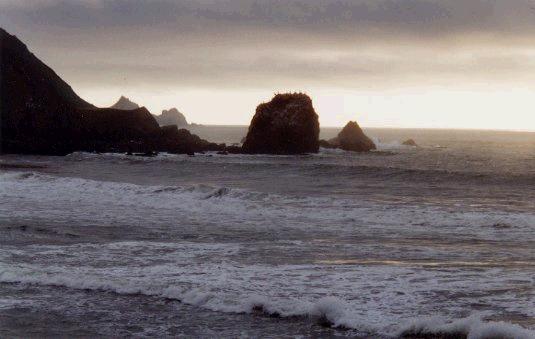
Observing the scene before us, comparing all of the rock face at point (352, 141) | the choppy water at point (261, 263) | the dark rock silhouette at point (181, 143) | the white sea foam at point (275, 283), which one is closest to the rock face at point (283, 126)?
the dark rock silhouette at point (181, 143)

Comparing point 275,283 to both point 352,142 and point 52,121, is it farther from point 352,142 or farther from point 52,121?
point 352,142

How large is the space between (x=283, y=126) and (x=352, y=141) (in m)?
17.2

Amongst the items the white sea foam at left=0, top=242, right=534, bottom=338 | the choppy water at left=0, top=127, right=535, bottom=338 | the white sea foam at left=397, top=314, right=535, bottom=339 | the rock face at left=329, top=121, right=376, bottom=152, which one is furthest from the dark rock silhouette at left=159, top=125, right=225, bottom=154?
the white sea foam at left=397, top=314, right=535, bottom=339

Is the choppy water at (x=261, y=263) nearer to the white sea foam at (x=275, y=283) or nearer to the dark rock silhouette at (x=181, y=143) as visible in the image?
the white sea foam at (x=275, y=283)

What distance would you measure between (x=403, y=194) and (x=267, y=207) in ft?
27.3

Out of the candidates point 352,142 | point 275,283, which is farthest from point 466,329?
point 352,142

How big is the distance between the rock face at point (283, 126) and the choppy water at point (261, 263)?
40.5 meters

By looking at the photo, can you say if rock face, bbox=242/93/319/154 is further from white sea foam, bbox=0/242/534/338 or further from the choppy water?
white sea foam, bbox=0/242/534/338

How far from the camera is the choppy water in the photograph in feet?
33.6

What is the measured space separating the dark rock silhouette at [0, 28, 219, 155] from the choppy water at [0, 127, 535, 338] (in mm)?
38079

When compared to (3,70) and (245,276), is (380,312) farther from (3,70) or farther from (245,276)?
(3,70)

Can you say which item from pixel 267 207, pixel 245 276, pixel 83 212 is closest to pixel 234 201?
pixel 267 207

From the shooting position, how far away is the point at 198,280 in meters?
12.9

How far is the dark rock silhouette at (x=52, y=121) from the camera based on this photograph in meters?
69.1
